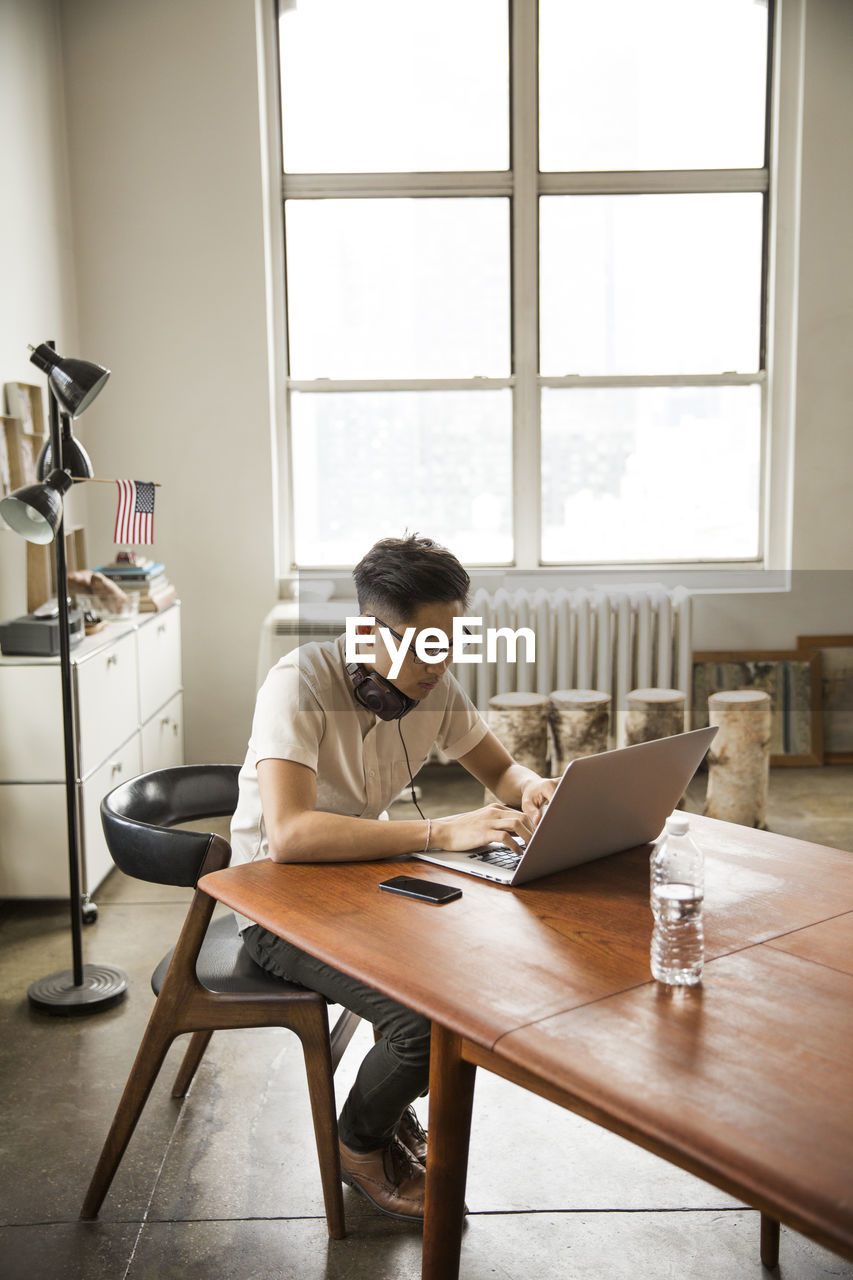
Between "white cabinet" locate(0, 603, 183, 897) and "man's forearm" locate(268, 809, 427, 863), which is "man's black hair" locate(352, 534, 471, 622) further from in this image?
"white cabinet" locate(0, 603, 183, 897)

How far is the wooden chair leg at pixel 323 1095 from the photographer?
1.99m

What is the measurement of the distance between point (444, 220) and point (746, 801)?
2988 mm

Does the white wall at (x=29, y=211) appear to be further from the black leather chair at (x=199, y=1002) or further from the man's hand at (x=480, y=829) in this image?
the man's hand at (x=480, y=829)

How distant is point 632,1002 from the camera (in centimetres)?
141

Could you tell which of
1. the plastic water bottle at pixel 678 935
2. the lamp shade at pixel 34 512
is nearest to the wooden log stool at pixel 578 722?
the lamp shade at pixel 34 512

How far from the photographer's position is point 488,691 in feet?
17.3

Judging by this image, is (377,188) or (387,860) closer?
(387,860)

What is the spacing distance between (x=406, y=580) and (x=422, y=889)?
552 millimetres

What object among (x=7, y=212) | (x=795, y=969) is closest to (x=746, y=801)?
(x=795, y=969)

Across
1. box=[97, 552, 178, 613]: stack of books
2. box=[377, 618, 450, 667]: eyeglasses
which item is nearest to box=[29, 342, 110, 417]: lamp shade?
box=[377, 618, 450, 667]: eyeglasses

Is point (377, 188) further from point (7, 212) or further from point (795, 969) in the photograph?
point (795, 969)

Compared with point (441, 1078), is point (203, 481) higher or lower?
higher

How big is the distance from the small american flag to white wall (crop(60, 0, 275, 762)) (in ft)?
6.07

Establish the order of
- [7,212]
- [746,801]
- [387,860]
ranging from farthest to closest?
[746,801]
[7,212]
[387,860]
